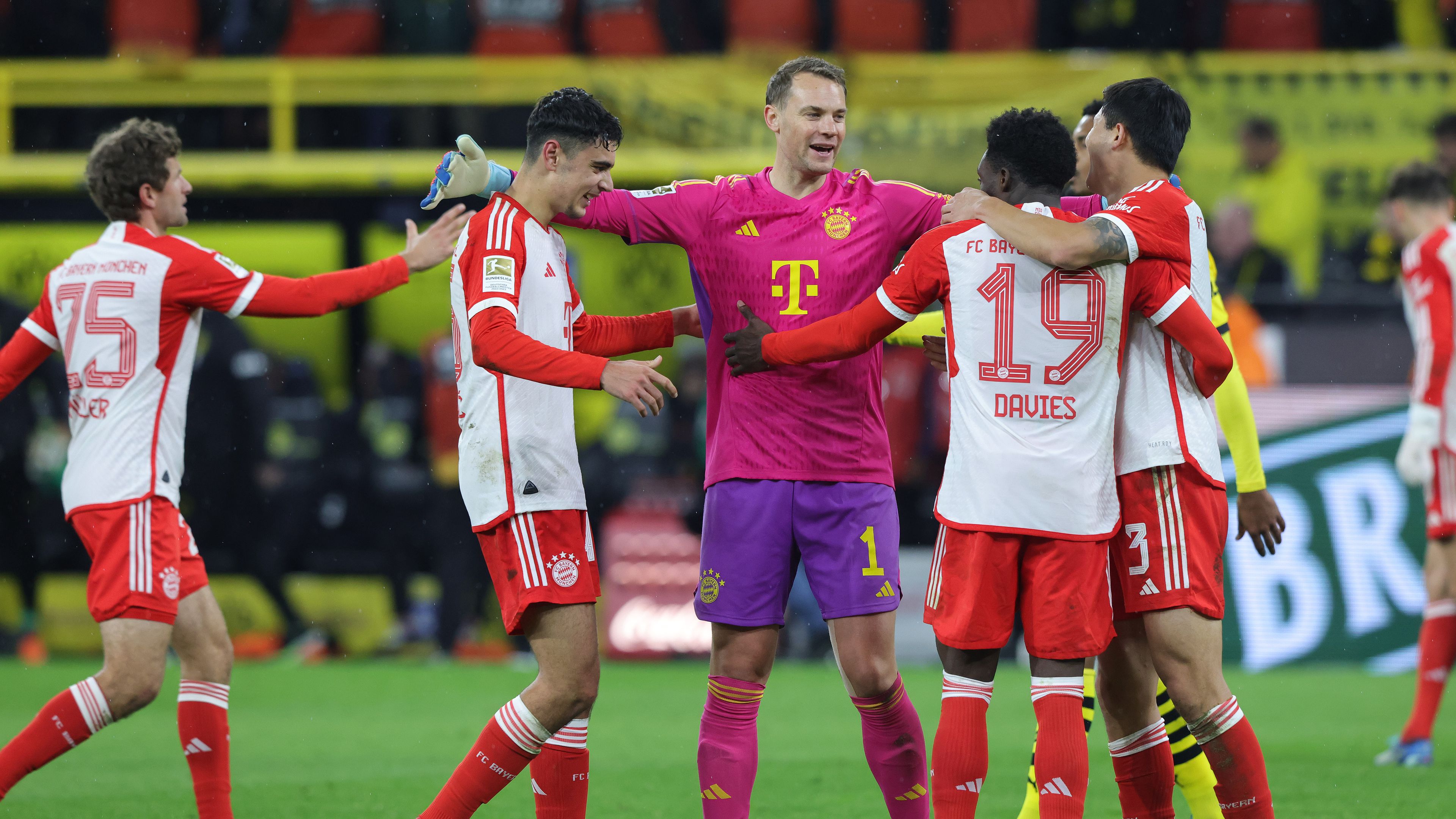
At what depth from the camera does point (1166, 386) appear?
4.21 metres

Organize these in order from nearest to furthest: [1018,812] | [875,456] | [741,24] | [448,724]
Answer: [875,456] < [1018,812] < [448,724] < [741,24]

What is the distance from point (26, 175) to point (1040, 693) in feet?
37.6

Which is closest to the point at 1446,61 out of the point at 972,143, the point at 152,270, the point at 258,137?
the point at 972,143

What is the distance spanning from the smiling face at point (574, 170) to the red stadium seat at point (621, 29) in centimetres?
1005

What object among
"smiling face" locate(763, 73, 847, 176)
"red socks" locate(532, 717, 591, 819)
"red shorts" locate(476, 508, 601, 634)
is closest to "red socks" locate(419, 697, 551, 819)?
"red socks" locate(532, 717, 591, 819)

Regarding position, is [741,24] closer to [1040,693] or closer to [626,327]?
[626,327]

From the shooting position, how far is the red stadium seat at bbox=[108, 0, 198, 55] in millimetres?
14273

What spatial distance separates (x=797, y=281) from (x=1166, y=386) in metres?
1.11

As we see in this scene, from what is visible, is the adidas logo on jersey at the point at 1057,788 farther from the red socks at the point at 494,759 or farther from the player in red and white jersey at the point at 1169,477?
the red socks at the point at 494,759

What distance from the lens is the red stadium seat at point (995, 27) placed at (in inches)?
557

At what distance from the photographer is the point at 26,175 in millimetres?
12875

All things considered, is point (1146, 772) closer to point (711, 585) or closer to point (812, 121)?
point (711, 585)

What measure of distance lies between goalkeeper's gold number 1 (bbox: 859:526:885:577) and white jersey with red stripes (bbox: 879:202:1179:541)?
41 cm

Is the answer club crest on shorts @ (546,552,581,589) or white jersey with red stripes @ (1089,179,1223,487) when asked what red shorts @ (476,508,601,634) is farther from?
white jersey with red stripes @ (1089,179,1223,487)
